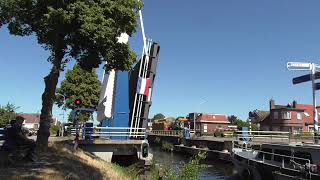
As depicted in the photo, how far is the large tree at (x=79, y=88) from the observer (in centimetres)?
6112

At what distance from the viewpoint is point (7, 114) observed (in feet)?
222

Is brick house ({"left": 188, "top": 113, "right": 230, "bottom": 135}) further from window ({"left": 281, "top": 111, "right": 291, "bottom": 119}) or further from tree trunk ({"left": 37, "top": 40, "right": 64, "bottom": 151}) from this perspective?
tree trunk ({"left": 37, "top": 40, "right": 64, "bottom": 151})

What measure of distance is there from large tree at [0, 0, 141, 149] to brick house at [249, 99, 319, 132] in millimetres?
73944

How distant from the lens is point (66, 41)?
20016 mm

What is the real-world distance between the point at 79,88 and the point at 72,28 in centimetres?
4288

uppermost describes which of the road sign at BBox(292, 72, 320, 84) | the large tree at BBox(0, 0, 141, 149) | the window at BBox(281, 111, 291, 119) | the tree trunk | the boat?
the window at BBox(281, 111, 291, 119)

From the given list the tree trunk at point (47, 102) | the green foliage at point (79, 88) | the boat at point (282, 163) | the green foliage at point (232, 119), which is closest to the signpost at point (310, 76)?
the boat at point (282, 163)

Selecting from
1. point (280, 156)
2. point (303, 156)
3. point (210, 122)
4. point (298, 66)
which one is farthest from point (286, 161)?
point (210, 122)

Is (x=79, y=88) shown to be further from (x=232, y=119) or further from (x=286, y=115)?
(x=232, y=119)

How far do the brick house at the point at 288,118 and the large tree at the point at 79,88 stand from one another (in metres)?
43.9

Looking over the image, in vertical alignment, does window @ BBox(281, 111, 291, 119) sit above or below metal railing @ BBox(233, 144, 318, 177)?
above

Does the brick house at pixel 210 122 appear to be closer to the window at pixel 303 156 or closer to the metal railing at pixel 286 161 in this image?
the metal railing at pixel 286 161

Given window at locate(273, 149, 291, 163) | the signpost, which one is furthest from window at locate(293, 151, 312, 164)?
the signpost

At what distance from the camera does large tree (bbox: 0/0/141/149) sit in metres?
18.5
